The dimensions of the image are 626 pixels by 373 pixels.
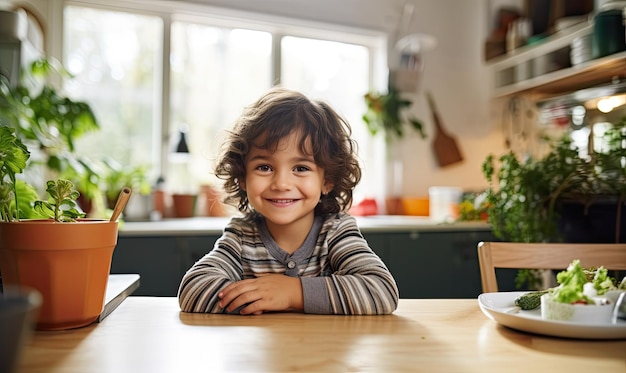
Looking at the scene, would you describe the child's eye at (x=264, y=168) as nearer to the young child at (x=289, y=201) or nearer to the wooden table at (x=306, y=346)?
the young child at (x=289, y=201)

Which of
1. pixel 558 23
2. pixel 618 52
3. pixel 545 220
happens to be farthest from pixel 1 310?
pixel 558 23

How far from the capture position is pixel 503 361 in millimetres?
634

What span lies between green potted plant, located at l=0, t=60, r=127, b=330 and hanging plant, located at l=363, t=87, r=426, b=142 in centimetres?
270

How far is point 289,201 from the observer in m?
1.12

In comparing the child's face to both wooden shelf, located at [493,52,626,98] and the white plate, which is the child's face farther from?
wooden shelf, located at [493,52,626,98]

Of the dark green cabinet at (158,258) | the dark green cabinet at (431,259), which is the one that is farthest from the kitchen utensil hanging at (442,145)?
the dark green cabinet at (158,258)

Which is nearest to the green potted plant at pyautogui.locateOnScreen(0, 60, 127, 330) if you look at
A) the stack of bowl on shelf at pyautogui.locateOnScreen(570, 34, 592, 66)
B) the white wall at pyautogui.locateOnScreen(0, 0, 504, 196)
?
the stack of bowl on shelf at pyautogui.locateOnScreen(570, 34, 592, 66)

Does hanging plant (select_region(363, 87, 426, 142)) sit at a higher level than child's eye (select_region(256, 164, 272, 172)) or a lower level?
higher

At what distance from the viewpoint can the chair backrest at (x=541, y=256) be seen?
117 centimetres

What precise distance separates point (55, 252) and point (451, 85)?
3254 mm

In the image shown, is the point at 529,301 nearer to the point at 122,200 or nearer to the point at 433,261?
the point at 122,200

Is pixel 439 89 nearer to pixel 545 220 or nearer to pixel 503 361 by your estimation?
pixel 545 220

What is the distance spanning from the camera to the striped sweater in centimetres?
91

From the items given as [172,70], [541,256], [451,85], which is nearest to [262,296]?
[541,256]
